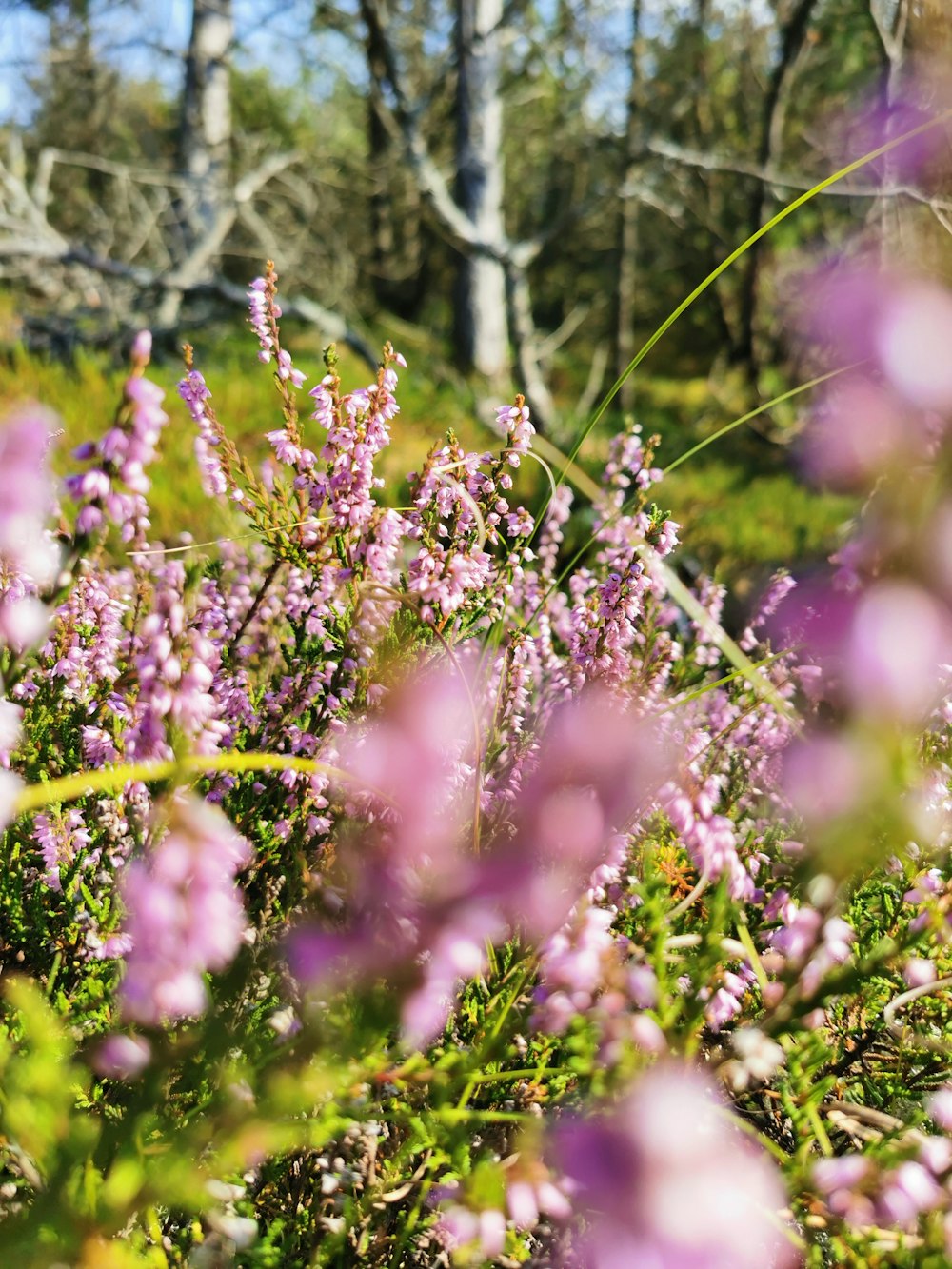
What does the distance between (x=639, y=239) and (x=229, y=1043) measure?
16.2m

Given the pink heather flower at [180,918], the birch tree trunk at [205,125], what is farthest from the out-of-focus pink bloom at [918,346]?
the birch tree trunk at [205,125]

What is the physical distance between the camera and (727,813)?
196cm

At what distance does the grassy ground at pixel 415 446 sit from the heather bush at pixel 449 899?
2.39 metres

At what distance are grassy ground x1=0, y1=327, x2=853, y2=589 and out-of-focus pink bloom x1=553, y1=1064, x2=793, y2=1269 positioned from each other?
360 centimetres

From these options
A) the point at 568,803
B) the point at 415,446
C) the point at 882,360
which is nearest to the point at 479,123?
the point at 415,446

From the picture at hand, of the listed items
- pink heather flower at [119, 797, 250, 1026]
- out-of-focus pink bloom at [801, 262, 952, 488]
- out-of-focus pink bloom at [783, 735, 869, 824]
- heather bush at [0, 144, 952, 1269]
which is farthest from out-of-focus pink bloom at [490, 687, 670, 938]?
out-of-focus pink bloom at [801, 262, 952, 488]

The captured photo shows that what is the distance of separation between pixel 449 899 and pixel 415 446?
5.65 metres

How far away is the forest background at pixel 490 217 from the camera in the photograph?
596cm

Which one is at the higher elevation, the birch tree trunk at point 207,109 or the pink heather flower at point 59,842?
the birch tree trunk at point 207,109

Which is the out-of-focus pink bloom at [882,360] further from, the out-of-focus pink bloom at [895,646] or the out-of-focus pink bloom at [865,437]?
the out-of-focus pink bloom at [895,646]

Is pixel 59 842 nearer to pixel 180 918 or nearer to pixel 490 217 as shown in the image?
pixel 180 918

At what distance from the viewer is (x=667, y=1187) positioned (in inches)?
23.9

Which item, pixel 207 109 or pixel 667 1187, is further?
pixel 207 109

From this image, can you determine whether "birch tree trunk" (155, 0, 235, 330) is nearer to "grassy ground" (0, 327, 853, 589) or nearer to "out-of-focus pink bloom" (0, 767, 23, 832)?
"grassy ground" (0, 327, 853, 589)
